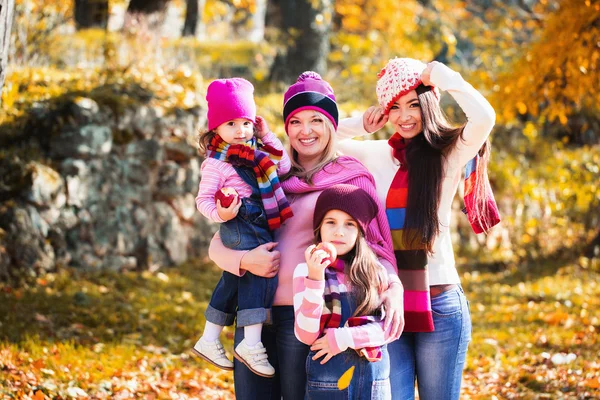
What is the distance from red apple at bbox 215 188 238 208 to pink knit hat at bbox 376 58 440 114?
81 cm

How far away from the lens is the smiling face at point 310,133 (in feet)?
10.2

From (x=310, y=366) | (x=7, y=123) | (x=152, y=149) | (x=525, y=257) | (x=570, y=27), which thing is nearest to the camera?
(x=310, y=366)

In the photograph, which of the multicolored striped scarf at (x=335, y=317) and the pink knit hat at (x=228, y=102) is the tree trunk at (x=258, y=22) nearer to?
the pink knit hat at (x=228, y=102)

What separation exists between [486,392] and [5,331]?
3737 millimetres

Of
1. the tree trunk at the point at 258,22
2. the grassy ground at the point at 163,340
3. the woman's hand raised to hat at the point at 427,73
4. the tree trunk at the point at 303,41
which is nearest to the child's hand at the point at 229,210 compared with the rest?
the woman's hand raised to hat at the point at 427,73

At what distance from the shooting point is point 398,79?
313cm

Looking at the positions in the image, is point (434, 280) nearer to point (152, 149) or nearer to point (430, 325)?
point (430, 325)

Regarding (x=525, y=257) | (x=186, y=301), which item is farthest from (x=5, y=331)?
(x=525, y=257)

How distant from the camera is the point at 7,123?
24.2 ft

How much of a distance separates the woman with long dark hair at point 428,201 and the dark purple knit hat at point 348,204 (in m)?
0.28

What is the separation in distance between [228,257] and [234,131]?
55cm

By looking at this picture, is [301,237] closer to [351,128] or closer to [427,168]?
[427,168]

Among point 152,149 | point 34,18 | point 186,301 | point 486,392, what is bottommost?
point 486,392

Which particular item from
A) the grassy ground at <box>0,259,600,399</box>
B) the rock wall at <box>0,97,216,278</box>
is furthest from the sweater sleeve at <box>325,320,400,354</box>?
the rock wall at <box>0,97,216,278</box>
